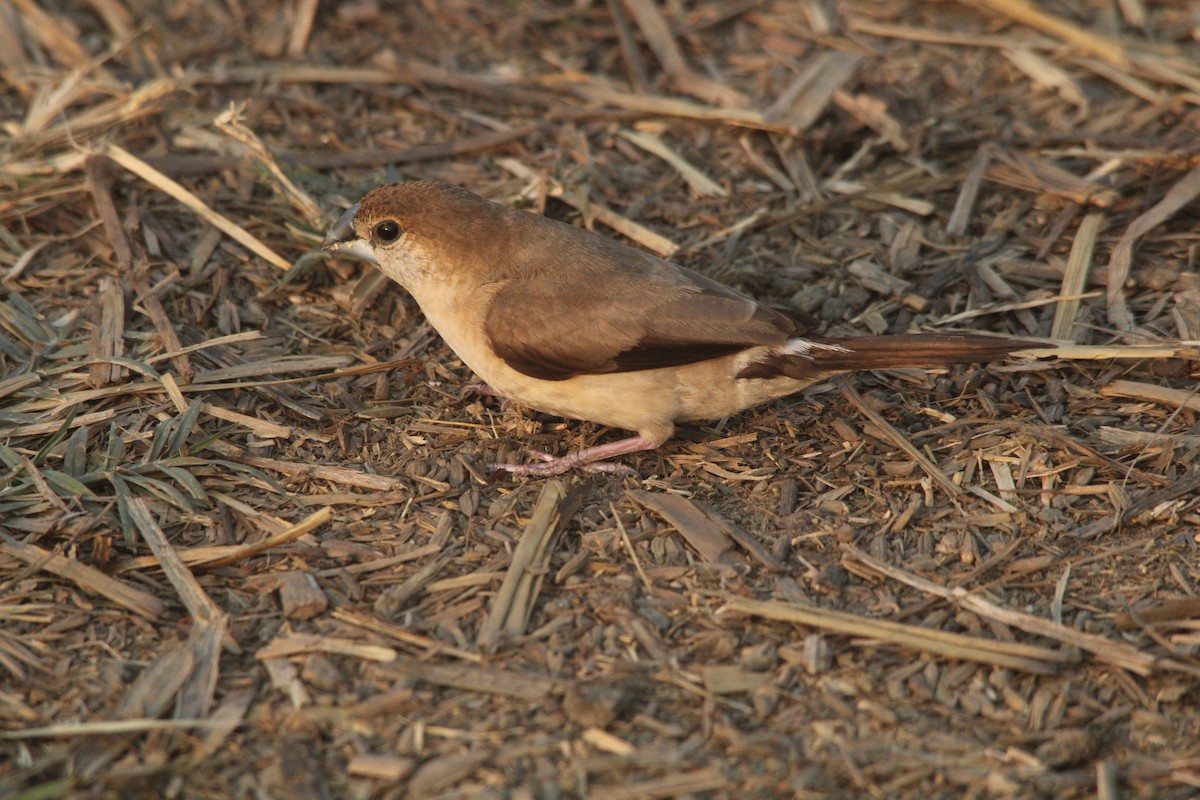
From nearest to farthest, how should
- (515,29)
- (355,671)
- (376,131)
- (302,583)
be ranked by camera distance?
(355,671)
(302,583)
(376,131)
(515,29)

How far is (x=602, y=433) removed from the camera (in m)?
6.18

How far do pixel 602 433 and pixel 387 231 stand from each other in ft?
5.13

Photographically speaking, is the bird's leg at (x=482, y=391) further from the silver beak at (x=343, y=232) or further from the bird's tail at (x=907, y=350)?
the bird's tail at (x=907, y=350)

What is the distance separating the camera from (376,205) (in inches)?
235

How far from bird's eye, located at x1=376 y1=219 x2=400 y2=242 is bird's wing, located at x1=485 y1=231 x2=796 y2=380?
2.29 feet

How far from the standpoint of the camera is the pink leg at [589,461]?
568 cm

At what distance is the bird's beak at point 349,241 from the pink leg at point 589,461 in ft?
4.52

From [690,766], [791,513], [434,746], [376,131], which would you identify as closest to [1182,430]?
[791,513]

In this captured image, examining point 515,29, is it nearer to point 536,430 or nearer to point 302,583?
point 536,430

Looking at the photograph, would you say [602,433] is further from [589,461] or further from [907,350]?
[907,350]

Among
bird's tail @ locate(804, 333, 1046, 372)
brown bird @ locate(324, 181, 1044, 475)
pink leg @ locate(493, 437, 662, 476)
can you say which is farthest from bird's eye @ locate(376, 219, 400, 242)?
bird's tail @ locate(804, 333, 1046, 372)

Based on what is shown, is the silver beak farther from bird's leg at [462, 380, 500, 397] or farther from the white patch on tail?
the white patch on tail

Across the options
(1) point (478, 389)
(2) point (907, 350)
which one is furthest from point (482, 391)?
(2) point (907, 350)

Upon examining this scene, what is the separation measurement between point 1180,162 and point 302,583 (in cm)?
565
